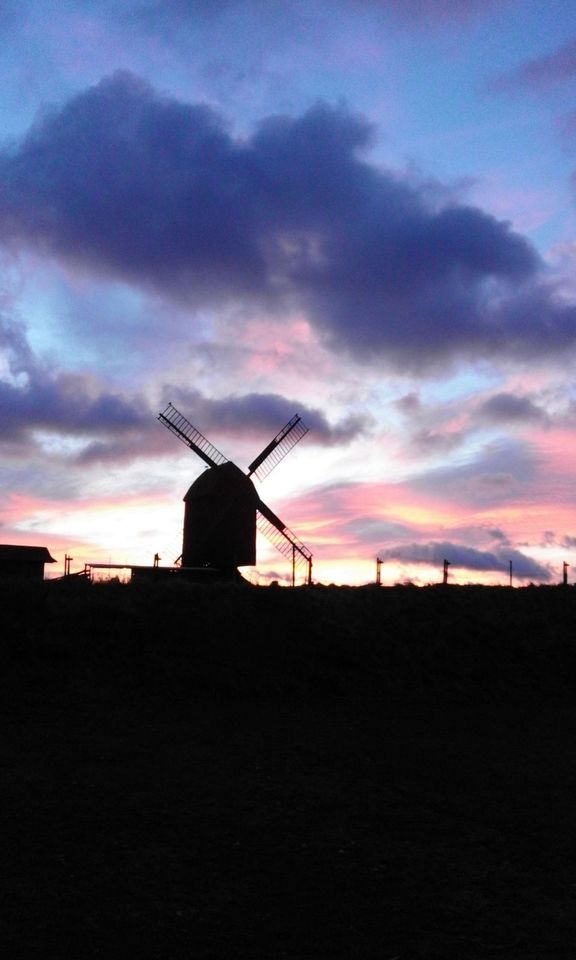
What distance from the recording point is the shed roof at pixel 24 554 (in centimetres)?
4638

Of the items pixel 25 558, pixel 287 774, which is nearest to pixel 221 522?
pixel 25 558

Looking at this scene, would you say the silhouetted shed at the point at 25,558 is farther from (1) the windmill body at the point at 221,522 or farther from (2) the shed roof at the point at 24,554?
(1) the windmill body at the point at 221,522

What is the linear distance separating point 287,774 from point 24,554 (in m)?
35.8

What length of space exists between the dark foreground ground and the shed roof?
69.6ft

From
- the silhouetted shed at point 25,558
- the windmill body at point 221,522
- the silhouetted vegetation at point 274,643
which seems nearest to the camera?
the silhouetted vegetation at point 274,643

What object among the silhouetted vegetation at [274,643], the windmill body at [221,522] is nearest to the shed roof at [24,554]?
the windmill body at [221,522]

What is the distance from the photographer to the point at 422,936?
23.3ft

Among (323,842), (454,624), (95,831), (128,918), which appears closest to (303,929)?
(128,918)

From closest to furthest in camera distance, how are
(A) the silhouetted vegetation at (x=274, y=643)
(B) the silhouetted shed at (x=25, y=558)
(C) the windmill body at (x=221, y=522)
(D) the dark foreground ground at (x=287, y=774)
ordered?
(D) the dark foreground ground at (x=287, y=774)
(A) the silhouetted vegetation at (x=274, y=643)
(C) the windmill body at (x=221, y=522)
(B) the silhouetted shed at (x=25, y=558)

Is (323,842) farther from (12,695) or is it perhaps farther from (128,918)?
(12,695)

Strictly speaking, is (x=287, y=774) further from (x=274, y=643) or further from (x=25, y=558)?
(x=25, y=558)

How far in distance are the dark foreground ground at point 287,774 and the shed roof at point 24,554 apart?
21200 millimetres

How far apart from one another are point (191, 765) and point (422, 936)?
813 centimetres

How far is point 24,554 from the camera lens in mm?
47500
